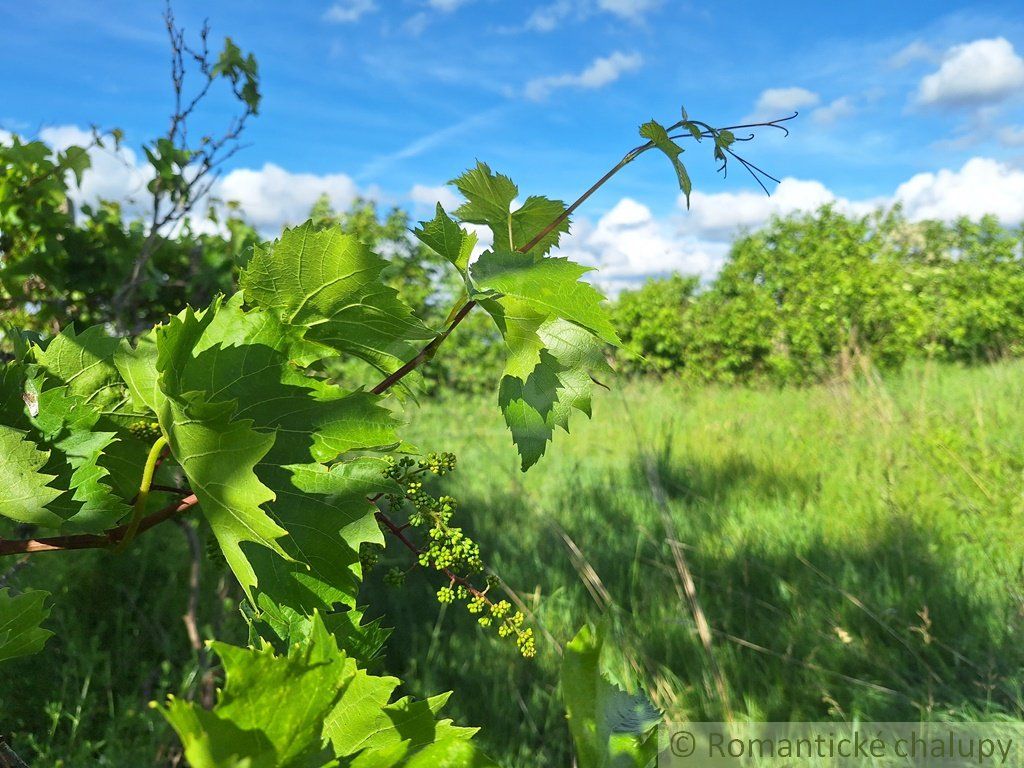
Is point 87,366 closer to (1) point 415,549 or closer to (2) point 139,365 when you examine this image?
(2) point 139,365

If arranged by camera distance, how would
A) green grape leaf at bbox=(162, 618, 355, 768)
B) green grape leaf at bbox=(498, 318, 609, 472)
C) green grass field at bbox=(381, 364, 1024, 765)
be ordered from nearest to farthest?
green grape leaf at bbox=(162, 618, 355, 768) → green grape leaf at bbox=(498, 318, 609, 472) → green grass field at bbox=(381, 364, 1024, 765)

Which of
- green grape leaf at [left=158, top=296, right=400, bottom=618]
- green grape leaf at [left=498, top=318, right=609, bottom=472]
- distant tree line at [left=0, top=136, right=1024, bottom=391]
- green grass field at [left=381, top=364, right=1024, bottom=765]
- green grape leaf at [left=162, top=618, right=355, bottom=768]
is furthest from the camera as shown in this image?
distant tree line at [left=0, top=136, right=1024, bottom=391]

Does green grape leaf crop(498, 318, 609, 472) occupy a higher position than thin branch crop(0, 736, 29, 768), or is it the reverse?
green grape leaf crop(498, 318, 609, 472)

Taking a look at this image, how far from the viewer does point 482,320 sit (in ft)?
28.1

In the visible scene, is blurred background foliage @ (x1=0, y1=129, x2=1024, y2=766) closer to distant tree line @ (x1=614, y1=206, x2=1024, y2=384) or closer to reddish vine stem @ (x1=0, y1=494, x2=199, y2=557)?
reddish vine stem @ (x1=0, y1=494, x2=199, y2=557)

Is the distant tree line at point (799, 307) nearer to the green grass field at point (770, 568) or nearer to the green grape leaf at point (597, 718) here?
the green grass field at point (770, 568)

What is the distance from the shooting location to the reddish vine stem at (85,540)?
648 millimetres

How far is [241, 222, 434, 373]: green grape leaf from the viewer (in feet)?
2.25

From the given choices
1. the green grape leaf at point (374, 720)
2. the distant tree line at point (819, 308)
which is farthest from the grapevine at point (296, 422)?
the distant tree line at point (819, 308)

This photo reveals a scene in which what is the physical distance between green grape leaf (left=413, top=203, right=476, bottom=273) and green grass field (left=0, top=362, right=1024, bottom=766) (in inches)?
43.9

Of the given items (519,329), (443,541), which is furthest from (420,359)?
(443,541)

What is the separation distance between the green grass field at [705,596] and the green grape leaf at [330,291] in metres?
1.08

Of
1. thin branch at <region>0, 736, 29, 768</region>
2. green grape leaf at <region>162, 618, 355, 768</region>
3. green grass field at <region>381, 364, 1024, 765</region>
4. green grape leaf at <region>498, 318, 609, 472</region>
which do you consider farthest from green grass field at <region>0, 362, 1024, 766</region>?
green grape leaf at <region>162, 618, 355, 768</region>

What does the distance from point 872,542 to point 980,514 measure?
0.62 metres
